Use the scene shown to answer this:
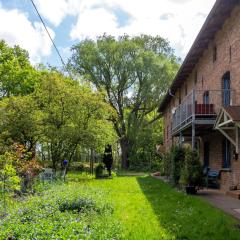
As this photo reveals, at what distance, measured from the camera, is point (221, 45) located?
16.9 m

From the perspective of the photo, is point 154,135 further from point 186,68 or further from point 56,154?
point 56,154

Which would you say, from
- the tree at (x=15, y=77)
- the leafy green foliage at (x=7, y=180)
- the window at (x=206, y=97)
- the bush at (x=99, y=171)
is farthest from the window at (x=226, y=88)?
the tree at (x=15, y=77)

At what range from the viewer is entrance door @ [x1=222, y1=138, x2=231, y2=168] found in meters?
16.5

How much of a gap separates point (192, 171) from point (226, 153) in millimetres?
2493

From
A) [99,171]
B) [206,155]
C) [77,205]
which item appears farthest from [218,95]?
[99,171]

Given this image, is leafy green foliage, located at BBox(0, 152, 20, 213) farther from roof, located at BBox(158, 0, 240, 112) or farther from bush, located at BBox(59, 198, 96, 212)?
roof, located at BBox(158, 0, 240, 112)

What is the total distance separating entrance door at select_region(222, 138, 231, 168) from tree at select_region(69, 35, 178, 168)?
76.2 ft

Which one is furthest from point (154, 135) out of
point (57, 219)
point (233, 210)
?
point (57, 219)

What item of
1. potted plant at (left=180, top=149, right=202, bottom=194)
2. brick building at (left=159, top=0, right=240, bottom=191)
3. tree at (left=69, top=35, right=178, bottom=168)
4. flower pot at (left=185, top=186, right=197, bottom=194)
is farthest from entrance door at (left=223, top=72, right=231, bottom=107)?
tree at (left=69, top=35, right=178, bottom=168)

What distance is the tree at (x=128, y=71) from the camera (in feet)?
138

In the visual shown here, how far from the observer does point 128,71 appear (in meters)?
42.5

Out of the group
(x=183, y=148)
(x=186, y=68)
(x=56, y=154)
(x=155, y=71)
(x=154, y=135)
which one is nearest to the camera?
(x=183, y=148)

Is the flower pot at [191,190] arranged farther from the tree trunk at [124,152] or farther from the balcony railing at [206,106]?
the tree trunk at [124,152]

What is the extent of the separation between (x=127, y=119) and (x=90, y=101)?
77.9ft
